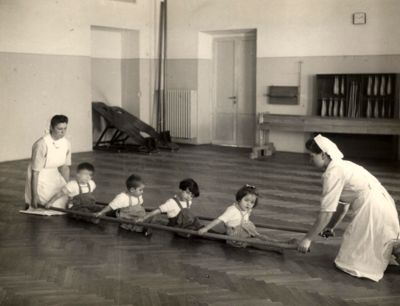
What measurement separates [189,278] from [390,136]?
7.49 m

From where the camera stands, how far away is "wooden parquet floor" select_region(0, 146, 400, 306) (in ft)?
13.1

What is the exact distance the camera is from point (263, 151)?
11.5 meters

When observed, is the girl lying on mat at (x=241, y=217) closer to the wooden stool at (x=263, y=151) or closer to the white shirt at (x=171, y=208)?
the white shirt at (x=171, y=208)

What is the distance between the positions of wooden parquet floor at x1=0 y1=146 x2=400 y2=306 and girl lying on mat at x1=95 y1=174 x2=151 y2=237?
0.43ft

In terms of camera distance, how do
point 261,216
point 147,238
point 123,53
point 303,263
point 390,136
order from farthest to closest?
point 123,53, point 390,136, point 261,216, point 147,238, point 303,263

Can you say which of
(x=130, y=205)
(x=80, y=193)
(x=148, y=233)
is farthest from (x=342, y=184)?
(x=80, y=193)

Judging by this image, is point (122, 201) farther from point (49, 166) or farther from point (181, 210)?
point (49, 166)

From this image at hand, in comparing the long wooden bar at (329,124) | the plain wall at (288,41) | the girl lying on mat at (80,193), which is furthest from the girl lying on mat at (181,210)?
the plain wall at (288,41)

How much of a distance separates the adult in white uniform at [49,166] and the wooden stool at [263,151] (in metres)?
5.04

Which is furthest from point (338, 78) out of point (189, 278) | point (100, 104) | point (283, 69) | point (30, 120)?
point (189, 278)

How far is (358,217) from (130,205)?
7.56 ft

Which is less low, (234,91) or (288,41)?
(288,41)

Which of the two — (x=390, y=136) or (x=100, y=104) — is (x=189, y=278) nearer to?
(x=390, y=136)

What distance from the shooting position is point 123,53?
13250 millimetres
